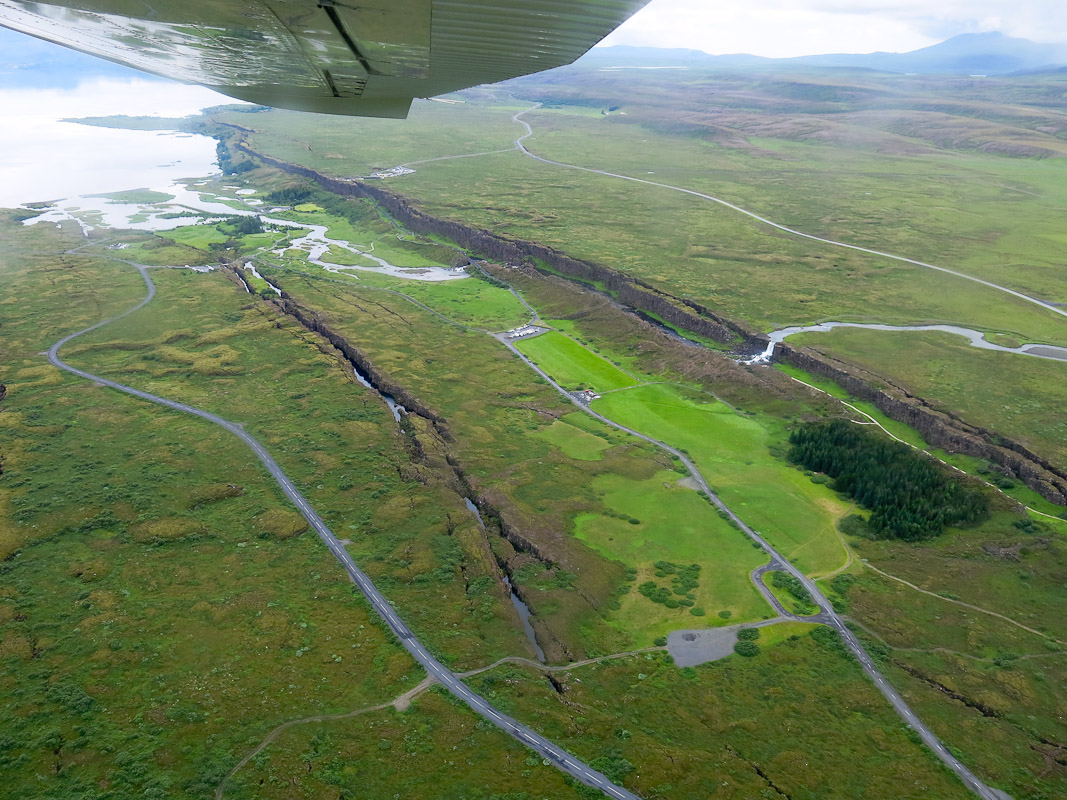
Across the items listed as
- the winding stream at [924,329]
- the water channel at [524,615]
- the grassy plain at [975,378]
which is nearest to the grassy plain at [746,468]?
the winding stream at [924,329]

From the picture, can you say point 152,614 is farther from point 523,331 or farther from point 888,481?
point 523,331

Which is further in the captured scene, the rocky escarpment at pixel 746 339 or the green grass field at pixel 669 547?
the rocky escarpment at pixel 746 339

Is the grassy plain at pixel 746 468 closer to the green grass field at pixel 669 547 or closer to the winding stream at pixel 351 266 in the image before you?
the green grass field at pixel 669 547

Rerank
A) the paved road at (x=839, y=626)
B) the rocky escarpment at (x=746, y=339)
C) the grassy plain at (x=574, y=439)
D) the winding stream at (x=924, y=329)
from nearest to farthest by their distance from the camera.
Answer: the paved road at (x=839, y=626)
the rocky escarpment at (x=746, y=339)
the grassy plain at (x=574, y=439)
the winding stream at (x=924, y=329)

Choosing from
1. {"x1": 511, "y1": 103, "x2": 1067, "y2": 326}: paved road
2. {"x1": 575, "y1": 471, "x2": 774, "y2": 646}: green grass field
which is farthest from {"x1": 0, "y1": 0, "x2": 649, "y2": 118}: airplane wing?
{"x1": 511, "y1": 103, "x2": 1067, "y2": 326}: paved road

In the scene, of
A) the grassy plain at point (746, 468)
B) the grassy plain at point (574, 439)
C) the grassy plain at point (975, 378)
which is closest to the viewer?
the grassy plain at point (746, 468)

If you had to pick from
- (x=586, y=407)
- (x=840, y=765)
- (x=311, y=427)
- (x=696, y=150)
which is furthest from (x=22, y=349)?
(x=696, y=150)

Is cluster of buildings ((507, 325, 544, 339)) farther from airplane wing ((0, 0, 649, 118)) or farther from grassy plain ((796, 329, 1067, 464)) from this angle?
airplane wing ((0, 0, 649, 118))
